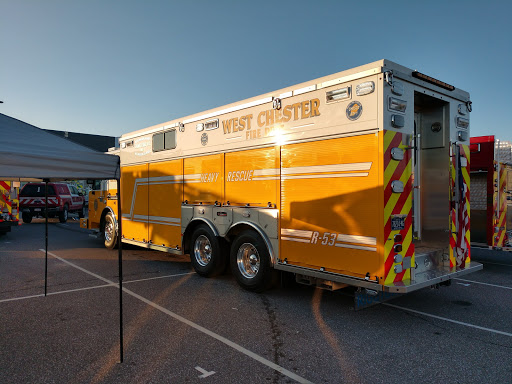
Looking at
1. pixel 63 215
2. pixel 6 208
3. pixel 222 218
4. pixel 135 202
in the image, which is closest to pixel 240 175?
pixel 222 218

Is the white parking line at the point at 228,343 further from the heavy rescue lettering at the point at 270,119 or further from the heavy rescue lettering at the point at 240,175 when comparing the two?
the heavy rescue lettering at the point at 270,119

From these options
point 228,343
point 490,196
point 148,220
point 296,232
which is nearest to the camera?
point 228,343

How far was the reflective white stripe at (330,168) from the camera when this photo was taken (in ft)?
15.0

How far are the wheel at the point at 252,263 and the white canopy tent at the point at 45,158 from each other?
2.36 metres

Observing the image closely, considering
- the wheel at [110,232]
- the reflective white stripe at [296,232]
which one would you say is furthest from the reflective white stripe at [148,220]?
the reflective white stripe at [296,232]

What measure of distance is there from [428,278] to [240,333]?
7.87 ft

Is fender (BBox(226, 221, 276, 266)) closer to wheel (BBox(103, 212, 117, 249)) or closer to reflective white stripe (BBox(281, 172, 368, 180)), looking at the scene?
reflective white stripe (BBox(281, 172, 368, 180))

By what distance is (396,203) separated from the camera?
4520 mm

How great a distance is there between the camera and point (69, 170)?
3.94 m

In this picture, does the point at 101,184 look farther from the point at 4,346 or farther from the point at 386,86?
the point at 386,86

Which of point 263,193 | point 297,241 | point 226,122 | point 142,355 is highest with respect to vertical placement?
point 226,122

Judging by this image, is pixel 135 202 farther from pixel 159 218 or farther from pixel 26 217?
pixel 26 217

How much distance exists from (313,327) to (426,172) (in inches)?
112

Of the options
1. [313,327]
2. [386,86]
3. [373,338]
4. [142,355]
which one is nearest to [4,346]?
[142,355]
